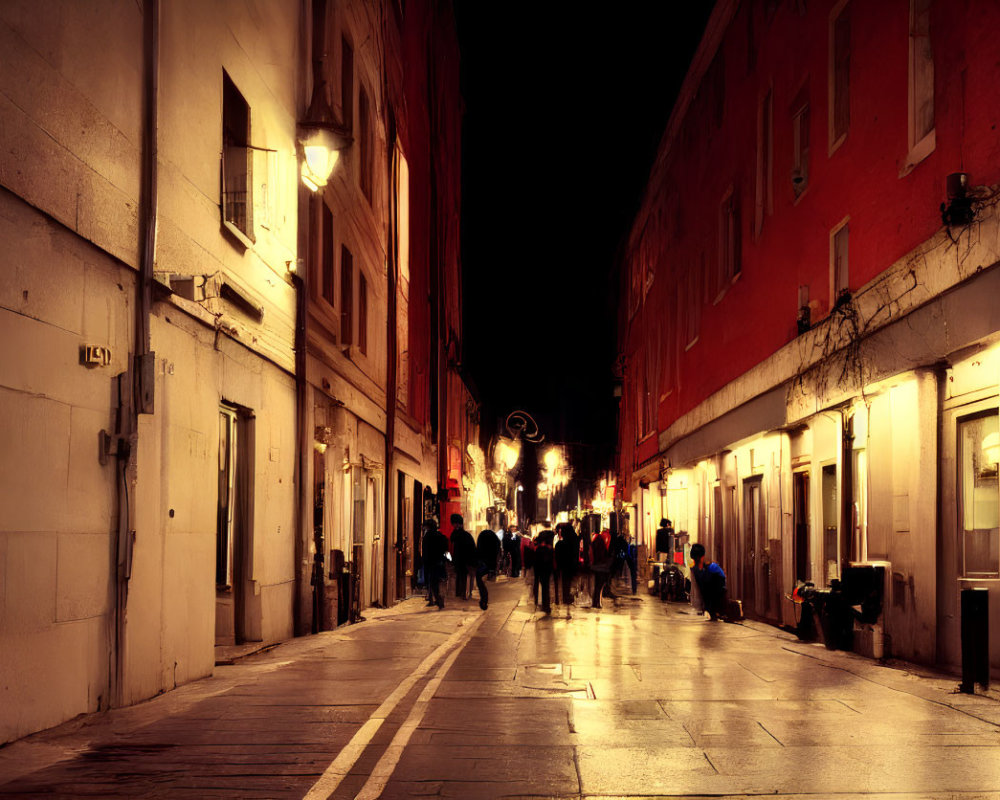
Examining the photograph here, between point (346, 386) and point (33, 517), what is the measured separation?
1304 cm

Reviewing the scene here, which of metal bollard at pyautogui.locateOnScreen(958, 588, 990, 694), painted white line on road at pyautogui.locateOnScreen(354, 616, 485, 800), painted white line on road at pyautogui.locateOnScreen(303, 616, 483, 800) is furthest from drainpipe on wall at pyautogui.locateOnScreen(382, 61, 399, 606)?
metal bollard at pyautogui.locateOnScreen(958, 588, 990, 694)

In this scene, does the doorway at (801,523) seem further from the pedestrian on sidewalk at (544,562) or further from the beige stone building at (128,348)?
the beige stone building at (128,348)

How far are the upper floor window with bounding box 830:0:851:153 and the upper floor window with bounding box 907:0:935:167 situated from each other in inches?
116

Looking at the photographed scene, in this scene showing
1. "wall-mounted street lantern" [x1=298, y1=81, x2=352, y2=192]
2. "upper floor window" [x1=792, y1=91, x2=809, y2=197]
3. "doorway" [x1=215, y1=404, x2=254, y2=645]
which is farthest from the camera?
"upper floor window" [x1=792, y1=91, x2=809, y2=197]

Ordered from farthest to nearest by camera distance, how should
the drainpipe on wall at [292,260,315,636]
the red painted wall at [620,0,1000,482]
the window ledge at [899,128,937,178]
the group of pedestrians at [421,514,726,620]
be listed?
the group of pedestrians at [421,514,726,620]
the drainpipe on wall at [292,260,315,636]
the window ledge at [899,128,937,178]
the red painted wall at [620,0,1000,482]

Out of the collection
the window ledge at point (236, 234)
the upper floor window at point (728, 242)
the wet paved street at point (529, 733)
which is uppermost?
the upper floor window at point (728, 242)

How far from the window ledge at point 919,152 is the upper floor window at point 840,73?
2890 mm

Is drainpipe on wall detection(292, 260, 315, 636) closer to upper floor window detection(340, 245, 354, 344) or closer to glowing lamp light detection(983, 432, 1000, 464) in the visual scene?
upper floor window detection(340, 245, 354, 344)

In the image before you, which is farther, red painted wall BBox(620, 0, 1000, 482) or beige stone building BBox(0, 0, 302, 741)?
red painted wall BBox(620, 0, 1000, 482)

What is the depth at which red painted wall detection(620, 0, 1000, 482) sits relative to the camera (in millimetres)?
12766

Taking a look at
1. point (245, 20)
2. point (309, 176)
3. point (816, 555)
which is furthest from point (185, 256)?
point (816, 555)

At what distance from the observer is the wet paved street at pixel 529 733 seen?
22.7 feet

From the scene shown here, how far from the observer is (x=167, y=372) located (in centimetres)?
1134

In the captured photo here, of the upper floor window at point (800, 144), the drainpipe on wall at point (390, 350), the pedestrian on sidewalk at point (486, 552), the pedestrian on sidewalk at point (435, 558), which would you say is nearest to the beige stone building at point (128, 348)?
the upper floor window at point (800, 144)
